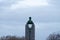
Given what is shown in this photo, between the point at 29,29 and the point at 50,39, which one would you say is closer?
the point at 29,29

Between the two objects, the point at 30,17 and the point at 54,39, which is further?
the point at 54,39

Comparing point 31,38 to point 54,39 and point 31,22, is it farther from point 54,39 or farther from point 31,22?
point 54,39

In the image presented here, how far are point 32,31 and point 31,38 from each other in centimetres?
120

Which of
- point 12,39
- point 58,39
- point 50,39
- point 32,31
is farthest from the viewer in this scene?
point 58,39

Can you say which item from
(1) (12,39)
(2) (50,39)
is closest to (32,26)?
(1) (12,39)

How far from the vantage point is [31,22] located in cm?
6266

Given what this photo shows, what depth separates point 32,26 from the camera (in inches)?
2441

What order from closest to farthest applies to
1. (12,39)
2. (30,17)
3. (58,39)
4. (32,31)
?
1. (32,31)
2. (30,17)
3. (12,39)
4. (58,39)

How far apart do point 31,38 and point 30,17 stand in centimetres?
529

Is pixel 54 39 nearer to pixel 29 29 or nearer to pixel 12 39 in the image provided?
pixel 12 39

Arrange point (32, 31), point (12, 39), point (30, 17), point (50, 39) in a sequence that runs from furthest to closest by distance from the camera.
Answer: point (50, 39), point (12, 39), point (30, 17), point (32, 31)

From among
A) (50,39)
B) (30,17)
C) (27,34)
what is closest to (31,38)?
(27,34)

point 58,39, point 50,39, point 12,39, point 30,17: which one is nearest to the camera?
point 30,17

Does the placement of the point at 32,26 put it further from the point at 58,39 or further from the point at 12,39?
the point at 58,39
